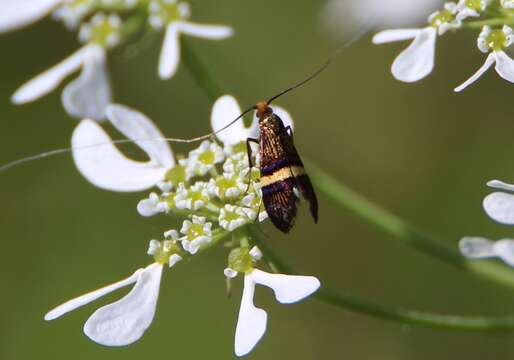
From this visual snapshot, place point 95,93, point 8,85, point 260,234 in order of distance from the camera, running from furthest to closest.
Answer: point 8,85 → point 95,93 → point 260,234

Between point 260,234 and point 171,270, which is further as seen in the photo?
point 171,270

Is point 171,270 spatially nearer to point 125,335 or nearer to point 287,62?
point 287,62

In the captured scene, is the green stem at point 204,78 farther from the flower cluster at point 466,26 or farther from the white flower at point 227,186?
the flower cluster at point 466,26

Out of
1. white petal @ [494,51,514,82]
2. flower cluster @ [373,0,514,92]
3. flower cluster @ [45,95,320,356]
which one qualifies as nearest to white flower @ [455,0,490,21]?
flower cluster @ [373,0,514,92]

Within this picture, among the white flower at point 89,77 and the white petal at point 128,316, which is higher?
the white flower at point 89,77

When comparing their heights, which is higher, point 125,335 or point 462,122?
point 125,335

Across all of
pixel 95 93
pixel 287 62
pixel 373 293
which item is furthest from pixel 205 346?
pixel 95 93

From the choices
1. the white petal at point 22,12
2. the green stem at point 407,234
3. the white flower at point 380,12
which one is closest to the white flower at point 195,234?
the green stem at point 407,234

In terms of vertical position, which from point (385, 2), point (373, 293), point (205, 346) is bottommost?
point (373, 293)
